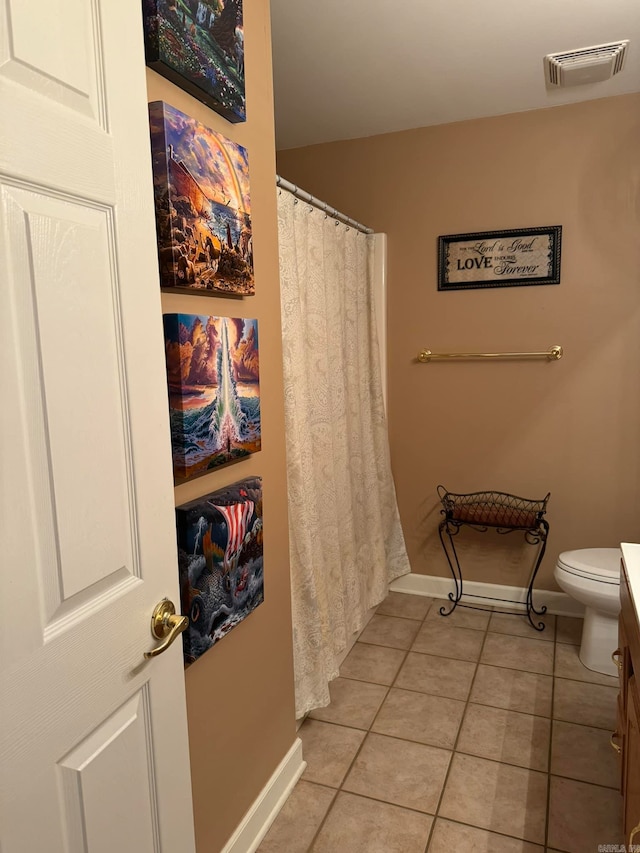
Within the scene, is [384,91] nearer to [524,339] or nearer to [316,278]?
[316,278]

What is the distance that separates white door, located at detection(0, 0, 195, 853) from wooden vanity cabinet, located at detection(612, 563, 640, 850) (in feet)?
3.14

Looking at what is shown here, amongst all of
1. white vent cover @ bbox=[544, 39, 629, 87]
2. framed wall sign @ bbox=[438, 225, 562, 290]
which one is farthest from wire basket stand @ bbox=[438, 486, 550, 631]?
white vent cover @ bbox=[544, 39, 629, 87]

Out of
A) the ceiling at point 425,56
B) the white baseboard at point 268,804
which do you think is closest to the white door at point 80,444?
the white baseboard at point 268,804

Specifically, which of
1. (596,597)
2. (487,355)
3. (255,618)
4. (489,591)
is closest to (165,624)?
(255,618)

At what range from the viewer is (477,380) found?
3.06 m

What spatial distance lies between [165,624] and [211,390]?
521 millimetres

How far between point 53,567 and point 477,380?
255cm

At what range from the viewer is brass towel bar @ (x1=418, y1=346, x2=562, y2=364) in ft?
9.48

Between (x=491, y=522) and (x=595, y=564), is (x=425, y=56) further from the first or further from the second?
(x=595, y=564)

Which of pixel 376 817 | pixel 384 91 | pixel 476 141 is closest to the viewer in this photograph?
pixel 376 817

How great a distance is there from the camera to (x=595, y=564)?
2557 millimetres

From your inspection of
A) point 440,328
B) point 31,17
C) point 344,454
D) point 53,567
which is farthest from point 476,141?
point 53,567

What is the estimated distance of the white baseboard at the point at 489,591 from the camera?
9.96 ft

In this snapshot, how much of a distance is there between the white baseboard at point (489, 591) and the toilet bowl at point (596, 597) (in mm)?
395
